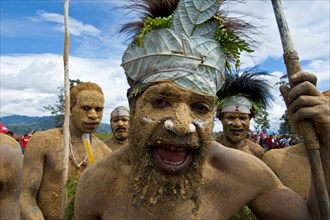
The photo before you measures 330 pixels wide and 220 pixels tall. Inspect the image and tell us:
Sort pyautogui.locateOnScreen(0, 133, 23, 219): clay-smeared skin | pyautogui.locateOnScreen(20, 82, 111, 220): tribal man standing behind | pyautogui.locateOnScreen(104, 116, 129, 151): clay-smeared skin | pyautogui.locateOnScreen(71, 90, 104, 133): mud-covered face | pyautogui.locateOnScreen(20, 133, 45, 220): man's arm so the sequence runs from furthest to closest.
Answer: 1. pyautogui.locateOnScreen(104, 116, 129, 151): clay-smeared skin
2. pyautogui.locateOnScreen(71, 90, 104, 133): mud-covered face
3. pyautogui.locateOnScreen(20, 82, 111, 220): tribal man standing behind
4. pyautogui.locateOnScreen(20, 133, 45, 220): man's arm
5. pyautogui.locateOnScreen(0, 133, 23, 219): clay-smeared skin

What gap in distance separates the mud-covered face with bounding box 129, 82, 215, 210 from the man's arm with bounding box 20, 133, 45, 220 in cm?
246

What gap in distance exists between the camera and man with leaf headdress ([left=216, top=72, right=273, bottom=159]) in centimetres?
558

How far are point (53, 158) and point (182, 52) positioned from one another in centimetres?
285

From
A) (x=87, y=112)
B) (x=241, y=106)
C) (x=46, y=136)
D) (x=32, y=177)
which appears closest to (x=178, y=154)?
(x=32, y=177)

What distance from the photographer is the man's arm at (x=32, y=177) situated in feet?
15.2

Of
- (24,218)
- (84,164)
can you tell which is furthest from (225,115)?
(24,218)

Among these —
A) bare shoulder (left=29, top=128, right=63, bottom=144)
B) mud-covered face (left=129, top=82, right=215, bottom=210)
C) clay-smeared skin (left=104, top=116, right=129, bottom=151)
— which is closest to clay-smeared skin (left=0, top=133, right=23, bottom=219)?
mud-covered face (left=129, top=82, right=215, bottom=210)

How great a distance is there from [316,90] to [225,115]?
14.3ft

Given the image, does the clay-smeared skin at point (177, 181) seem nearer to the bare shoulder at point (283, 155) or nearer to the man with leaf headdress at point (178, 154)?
the man with leaf headdress at point (178, 154)

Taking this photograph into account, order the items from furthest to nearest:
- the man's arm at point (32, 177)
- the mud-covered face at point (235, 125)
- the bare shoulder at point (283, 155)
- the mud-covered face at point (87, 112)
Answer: the mud-covered face at point (235, 125)
the mud-covered face at point (87, 112)
the man's arm at point (32, 177)
the bare shoulder at point (283, 155)

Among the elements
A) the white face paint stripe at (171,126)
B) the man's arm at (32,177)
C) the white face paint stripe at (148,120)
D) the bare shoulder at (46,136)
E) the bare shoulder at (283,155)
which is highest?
the white face paint stripe at (148,120)

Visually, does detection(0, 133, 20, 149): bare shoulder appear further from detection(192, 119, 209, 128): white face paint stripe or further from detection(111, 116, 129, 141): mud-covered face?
detection(111, 116, 129, 141): mud-covered face

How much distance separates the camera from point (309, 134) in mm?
2332

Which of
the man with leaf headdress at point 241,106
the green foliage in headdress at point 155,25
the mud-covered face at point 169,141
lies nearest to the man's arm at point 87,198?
the mud-covered face at point 169,141
